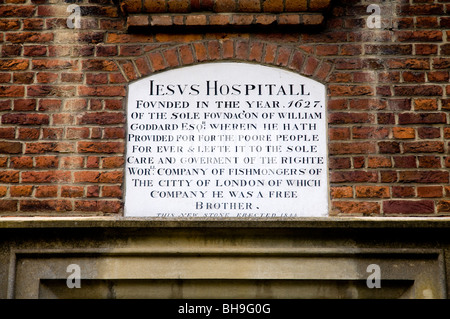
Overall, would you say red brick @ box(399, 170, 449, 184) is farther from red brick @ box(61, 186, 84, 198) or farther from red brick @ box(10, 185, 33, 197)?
red brick @ box(10, 185, 33, 197)

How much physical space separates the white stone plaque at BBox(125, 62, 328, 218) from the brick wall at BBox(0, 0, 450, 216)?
8cm

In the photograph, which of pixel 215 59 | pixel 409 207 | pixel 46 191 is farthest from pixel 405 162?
pixel 46 191

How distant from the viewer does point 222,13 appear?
11.8 ft

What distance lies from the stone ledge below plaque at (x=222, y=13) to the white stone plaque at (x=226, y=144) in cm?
27

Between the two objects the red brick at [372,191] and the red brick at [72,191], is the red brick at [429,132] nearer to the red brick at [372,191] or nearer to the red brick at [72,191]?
the red brick at [372,191]

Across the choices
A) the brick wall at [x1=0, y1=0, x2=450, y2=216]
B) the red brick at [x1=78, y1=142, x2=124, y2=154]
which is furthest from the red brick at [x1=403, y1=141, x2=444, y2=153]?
the red brick at [x1=78, y1=142, x2=124, y2=154]

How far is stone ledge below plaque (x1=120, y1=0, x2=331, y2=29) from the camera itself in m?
3.57

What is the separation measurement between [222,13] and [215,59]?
28 centimetres

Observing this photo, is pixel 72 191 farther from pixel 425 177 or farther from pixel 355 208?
pixel 425 177

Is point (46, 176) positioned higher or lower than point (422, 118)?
lower

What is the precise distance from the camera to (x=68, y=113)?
139 inches

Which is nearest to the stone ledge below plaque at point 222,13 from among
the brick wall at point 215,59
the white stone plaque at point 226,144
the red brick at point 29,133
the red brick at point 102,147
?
the brick wall at point 215,59
